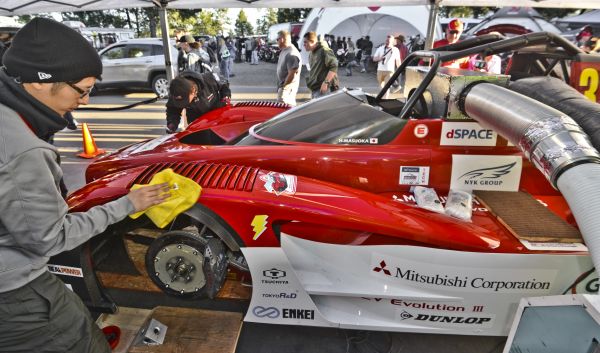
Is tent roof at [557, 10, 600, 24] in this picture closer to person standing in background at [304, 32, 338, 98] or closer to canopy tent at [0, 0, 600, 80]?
canopy tent at [0, 0, 600, 80]

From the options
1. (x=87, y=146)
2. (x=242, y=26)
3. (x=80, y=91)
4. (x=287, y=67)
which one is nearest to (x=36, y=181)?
(x=80, y=91)

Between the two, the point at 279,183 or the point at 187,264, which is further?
the point at 279,183

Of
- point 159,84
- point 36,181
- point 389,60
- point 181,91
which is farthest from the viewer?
point 159,84

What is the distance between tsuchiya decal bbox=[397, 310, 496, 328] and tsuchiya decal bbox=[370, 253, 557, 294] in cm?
17

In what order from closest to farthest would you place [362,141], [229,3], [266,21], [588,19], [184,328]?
[184,328], [362,141], [229,3], [588,19], [266,21]

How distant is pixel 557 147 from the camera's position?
144cm

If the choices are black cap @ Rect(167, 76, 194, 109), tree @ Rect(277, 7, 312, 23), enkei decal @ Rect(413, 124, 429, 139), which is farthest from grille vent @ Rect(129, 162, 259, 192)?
tree @ Rect(277, 7, 312, 23)

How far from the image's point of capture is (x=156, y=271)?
1924 mm

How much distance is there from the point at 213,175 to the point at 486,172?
1.63m

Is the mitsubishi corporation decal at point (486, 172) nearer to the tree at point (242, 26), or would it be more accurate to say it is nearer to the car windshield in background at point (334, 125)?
the car windshield in background at point (334, 125)

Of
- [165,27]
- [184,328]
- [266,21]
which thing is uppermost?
[266,21]

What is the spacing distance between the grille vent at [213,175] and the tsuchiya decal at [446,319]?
1058 mm

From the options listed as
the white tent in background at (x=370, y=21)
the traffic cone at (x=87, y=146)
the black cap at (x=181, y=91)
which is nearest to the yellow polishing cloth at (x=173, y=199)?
the black cap at (x=181, y=91)

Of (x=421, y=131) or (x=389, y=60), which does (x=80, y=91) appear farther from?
(x=389, y=60)
